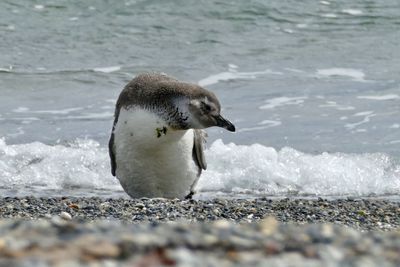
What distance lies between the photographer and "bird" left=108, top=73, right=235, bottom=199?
832 cm

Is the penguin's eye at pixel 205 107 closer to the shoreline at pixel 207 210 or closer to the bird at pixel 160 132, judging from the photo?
the bird at pixel 160 132

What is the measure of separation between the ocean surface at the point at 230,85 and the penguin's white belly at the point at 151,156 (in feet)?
2.46

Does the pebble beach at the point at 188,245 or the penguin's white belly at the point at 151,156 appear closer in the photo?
the pebble beach at the point at 188,245

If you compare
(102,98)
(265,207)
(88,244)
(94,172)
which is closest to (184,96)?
(265,207)

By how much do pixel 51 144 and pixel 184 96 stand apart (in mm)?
4014

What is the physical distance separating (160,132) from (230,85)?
276 inches

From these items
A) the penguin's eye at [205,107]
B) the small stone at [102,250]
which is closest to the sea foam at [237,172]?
the penguin's eye at [205,107]

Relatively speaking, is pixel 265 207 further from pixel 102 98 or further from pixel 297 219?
pixel 102 98

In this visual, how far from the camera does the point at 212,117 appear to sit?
27.8 ft

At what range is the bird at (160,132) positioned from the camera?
8.32 metres

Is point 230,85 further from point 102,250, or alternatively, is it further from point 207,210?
point 102,250

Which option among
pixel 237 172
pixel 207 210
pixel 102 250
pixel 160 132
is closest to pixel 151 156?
pixel 160 132

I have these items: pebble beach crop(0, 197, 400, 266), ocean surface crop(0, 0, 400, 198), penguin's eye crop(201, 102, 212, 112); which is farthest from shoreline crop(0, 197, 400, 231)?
pebble beach crop(0, 197, 400, 266)

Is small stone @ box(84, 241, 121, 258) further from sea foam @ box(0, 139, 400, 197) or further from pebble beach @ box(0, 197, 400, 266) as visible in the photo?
sea foam @ box(0, 139, 400, 197)
